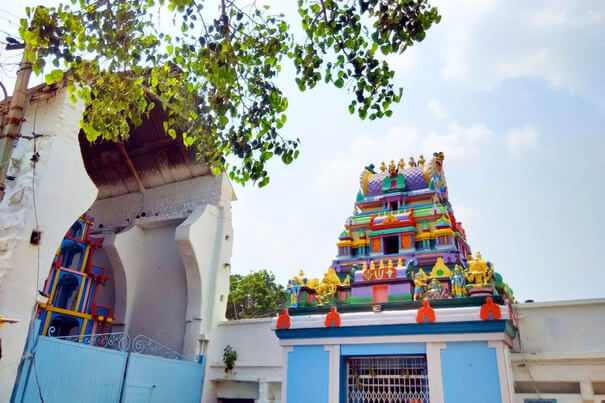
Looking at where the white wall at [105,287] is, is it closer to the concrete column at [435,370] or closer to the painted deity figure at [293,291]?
the painted deity figure at [293,291]

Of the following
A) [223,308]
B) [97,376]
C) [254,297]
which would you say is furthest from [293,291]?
[254,297]

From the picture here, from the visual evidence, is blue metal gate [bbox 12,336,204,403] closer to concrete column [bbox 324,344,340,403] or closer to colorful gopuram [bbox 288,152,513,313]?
colorful gopuram [bbox 288,152,513,313]

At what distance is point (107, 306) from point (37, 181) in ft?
23.4

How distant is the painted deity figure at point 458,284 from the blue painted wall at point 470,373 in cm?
160

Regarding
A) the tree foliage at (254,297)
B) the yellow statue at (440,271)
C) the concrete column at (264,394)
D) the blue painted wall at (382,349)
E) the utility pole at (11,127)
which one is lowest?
the concrete column at (264,394)

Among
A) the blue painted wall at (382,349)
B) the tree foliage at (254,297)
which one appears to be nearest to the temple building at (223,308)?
the blue painted wall at (382,349)

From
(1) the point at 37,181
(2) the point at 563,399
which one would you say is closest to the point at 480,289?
(2) the point at 563,399

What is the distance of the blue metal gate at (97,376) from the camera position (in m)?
8.51

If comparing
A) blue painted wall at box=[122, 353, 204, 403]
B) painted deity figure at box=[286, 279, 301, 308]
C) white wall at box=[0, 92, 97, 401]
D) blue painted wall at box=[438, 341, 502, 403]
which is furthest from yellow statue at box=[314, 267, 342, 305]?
white wall at box=[0, 92, 97, 401]

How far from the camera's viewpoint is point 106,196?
57.9 feet

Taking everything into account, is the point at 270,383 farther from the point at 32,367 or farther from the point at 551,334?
the point at 551,334

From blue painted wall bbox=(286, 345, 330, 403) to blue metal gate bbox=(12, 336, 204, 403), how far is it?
3.90 m

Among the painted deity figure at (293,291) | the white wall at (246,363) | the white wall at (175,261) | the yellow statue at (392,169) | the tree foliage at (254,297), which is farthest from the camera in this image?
the tree foliage at (254,297)

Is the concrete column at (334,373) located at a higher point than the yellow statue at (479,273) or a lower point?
lower
